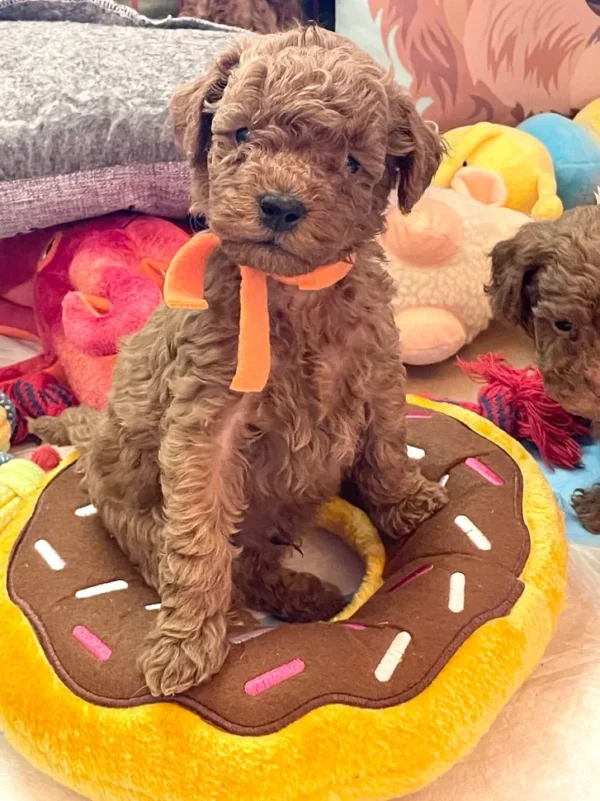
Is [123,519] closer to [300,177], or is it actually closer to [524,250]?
[300,177]

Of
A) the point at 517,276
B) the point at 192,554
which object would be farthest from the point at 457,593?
the point at 517,276

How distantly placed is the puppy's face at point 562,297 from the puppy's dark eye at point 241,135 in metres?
0.92

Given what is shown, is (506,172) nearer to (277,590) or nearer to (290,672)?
(277,590)

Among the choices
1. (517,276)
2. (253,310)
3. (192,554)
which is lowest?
(192,554)

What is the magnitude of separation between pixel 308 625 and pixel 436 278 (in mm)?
1471

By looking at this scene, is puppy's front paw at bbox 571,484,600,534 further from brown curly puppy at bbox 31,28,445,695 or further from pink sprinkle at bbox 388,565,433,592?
pink sprinkle at bbox 388,565,433,592

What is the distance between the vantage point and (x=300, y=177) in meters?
1.30

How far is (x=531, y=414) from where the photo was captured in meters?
2.40

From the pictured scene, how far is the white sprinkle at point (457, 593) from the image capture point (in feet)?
5.37

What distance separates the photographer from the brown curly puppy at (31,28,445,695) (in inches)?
52.2

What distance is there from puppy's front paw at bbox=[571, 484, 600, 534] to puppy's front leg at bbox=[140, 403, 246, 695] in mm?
1071

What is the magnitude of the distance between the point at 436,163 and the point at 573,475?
3.74ft

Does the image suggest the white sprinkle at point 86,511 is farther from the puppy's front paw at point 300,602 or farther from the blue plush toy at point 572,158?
the blue plush toy at point 572,158

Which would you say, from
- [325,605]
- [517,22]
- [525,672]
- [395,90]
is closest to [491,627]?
[525,672]
